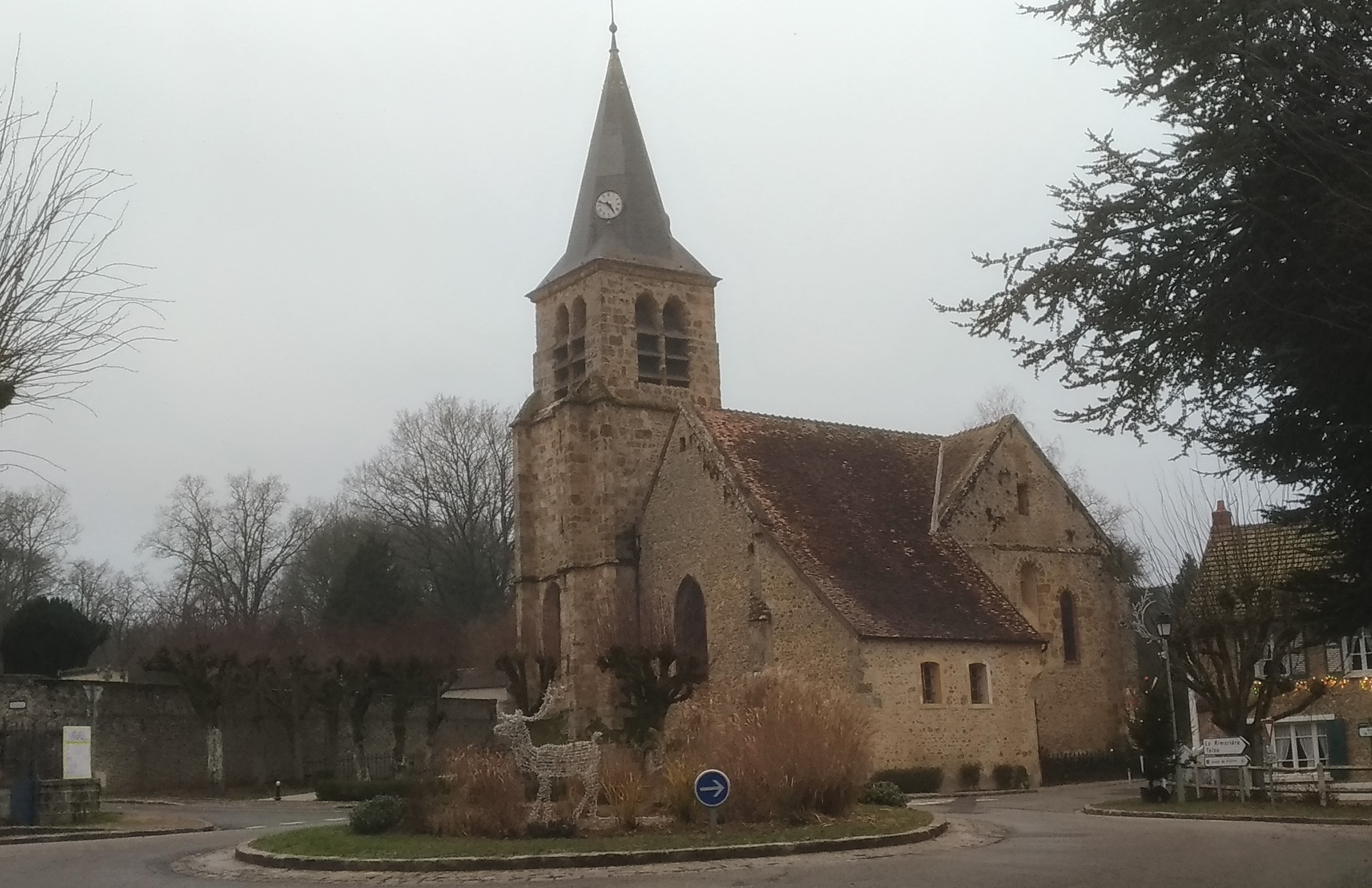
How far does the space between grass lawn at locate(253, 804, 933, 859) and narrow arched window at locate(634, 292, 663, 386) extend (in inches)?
790

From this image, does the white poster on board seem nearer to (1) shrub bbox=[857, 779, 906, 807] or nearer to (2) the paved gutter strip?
(2) the paved gutter strip

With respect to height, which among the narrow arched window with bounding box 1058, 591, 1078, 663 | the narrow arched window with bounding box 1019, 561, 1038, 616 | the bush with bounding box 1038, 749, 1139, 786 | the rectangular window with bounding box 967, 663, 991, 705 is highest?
the narrow arched window with bounding box 1019, 561, 1038, 616

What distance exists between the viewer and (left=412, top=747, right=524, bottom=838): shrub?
54.1ft

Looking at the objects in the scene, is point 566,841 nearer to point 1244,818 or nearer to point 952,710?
point 1244,818

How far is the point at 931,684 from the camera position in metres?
27.6

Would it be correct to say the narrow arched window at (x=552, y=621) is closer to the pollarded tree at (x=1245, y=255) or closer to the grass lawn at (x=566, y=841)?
the grass lawn at (x=566, y=841)

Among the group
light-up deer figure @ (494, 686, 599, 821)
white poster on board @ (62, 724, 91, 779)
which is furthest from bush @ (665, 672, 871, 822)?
white poster on board @ (62, 724, 91, 779)

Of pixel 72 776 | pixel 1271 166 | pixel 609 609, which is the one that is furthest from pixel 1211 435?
pixel 609 609

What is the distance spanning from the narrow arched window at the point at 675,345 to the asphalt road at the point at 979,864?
Result: 19267mm

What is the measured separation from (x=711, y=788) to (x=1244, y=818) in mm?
8538

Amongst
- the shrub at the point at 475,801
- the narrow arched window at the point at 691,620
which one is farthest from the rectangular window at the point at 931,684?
the shrub at the point at 475,801

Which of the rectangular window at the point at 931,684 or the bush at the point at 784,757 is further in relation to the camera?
the rectangular window at the point at 931,684

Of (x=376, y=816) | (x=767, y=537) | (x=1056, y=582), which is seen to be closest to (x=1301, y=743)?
(x=1056, y=582)

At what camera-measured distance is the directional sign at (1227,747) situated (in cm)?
2094
